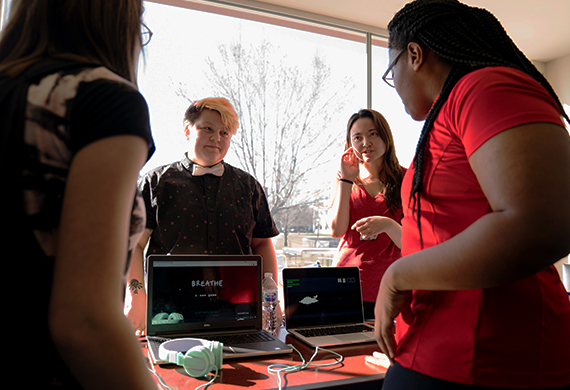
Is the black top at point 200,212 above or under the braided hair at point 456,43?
under

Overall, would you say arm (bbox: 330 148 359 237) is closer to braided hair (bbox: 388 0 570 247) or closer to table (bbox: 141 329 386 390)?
table (bbox: 141 329 386 390)

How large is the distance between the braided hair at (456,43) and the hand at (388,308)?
0.12 metres

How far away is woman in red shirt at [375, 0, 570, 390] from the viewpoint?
0.60m

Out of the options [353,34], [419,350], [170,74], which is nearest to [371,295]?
[419,350]

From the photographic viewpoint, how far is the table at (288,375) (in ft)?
3.54

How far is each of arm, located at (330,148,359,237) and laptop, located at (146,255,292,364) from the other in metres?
0.84

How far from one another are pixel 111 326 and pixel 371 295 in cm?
182

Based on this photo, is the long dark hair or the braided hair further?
the long dark hair

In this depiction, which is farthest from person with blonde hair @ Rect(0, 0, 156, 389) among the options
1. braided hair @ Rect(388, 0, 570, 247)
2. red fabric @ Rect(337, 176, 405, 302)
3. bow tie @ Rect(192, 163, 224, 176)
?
red fabric @ Rect(337, 176, 405, 302)

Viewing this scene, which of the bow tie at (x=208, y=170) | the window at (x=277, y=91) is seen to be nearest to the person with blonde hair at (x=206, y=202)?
the bow tie at (x=208, y=170)

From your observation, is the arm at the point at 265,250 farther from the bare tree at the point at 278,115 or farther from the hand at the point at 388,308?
the bare tree at the point at 278,115

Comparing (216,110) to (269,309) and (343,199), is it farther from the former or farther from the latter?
(269,309)

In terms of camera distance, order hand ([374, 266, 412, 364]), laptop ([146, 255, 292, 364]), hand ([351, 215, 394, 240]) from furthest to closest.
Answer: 1. hand ([351, 215, 394, 240])
2. laptop ([146, 255, 292, 364])
3. hand ([374, 266, 412, 364])

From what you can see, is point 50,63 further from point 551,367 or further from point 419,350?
point 551,367
